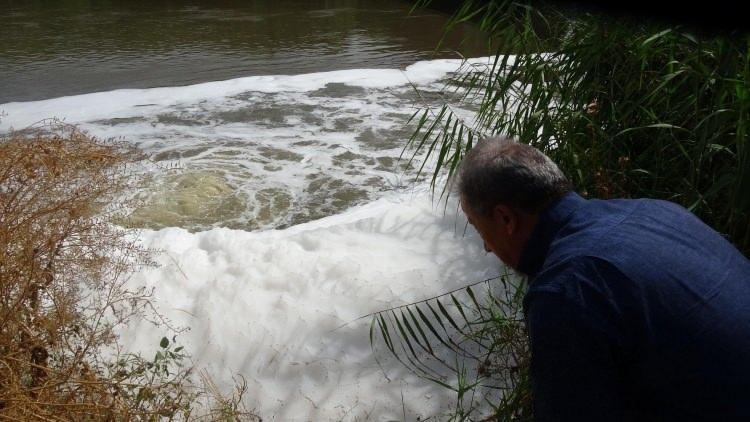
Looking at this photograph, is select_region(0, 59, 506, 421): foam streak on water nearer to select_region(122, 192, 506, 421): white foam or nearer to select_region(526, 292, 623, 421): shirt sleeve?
select_region(122, 192, 506, 421): white foam

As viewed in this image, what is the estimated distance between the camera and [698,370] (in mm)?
1197

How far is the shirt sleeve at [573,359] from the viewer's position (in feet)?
3.80

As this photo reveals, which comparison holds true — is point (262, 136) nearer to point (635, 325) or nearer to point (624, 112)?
point (624, 112)

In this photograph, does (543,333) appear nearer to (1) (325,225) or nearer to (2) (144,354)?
(2) (144,354)

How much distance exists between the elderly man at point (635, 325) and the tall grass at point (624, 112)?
3.57 feet

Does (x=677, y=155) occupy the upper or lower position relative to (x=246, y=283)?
upper

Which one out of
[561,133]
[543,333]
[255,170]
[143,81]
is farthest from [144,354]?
[143,81]

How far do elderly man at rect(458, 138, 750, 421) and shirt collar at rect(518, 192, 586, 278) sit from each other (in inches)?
0.8

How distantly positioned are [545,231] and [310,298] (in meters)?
2.52

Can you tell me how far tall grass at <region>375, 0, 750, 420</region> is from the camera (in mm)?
2391

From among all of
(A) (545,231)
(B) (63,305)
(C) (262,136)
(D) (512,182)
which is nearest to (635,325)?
(A) (545,231)

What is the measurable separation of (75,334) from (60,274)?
0.85ft

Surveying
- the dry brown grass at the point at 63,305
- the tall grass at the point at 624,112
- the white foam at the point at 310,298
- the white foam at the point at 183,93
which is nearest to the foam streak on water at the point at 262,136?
the white foam at the point at 183,93

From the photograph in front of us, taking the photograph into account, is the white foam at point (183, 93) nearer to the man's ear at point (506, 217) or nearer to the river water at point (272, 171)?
the river water at point (272, 171)
